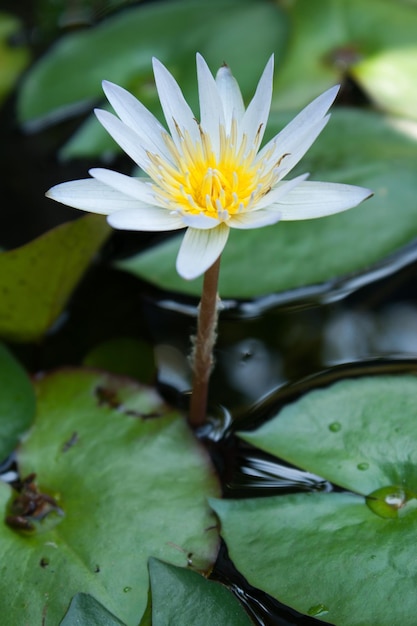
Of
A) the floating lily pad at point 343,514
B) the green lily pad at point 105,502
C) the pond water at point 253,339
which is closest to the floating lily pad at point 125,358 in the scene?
the pond water at point 253,339

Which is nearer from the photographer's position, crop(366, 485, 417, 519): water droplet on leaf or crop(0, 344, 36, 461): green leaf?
crop(366, 485, 417, 519): water droplet on leaf

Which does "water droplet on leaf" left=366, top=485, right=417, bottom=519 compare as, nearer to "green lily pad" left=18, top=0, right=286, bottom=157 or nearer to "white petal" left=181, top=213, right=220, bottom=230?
"white petal" left=181, top=213, right=220, bottom=230

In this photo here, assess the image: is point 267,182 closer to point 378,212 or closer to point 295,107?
point 378,212

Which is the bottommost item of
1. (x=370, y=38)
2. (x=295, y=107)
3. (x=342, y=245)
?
(x=342, y=245)

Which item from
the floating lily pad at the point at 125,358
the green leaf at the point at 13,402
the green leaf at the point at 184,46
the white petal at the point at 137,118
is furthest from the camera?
the green leaf at the point at 184,46

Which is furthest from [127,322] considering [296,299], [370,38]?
[370,38]

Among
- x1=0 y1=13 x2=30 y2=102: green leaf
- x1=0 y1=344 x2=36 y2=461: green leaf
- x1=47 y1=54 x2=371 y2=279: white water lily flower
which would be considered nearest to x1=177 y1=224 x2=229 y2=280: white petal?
x1=47 y1=54 x2=371 y2=279: white water lily flower

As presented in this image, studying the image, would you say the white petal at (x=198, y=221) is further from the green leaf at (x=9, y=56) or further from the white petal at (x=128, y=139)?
the green leaf at (x=9, y=56)
